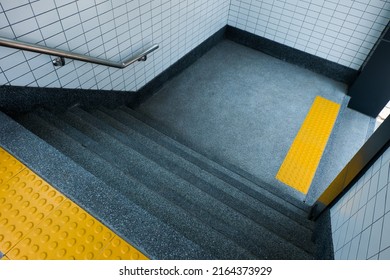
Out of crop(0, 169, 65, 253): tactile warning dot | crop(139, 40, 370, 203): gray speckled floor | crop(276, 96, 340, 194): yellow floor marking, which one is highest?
crop(0, 169, 65, 253): tactile warning dot

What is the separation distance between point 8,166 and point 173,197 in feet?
4.53

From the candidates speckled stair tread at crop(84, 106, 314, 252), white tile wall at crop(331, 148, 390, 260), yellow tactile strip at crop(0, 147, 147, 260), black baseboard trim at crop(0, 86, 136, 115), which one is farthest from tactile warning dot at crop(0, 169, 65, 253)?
white tile wall at crop(331, 148, 390, 260)

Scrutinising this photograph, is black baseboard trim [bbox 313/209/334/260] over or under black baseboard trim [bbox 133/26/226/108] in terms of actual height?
over

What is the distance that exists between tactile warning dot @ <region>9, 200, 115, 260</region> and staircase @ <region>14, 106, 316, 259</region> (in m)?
0.12

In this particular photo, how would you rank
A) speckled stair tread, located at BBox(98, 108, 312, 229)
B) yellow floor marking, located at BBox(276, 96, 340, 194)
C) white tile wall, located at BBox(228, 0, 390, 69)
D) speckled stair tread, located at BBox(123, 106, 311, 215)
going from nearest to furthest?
1. speckled stair tread, located at BBox(98, 108, 312, 229)
2. speckled stair tread, located at BBox(123, 106, 311, 215)
3. yellow floor marking, located at BBox(276, 96, 340, 194)
4. white tile wall, located at BBox(228, 0, 390, 69)

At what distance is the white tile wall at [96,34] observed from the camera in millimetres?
2449

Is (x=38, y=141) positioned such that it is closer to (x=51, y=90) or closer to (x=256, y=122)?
(x=51, y=90)

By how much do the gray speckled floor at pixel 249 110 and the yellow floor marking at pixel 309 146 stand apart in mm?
99

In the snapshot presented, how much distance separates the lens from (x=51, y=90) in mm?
2980

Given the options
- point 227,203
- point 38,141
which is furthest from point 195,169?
point 38,141

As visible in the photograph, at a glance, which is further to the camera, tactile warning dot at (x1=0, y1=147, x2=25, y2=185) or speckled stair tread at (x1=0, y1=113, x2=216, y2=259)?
tactile warning dot at (x1=0, y1=147, x2=25, y2=185)

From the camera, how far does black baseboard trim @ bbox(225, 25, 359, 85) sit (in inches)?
216

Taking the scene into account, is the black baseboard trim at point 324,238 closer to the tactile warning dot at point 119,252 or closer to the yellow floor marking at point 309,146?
the yellow floor marking at point 309,146

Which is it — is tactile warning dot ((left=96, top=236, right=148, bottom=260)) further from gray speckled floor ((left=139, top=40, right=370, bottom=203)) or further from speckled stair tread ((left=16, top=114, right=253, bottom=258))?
gray speckled floor ((left=139, top=40, right=370, bottom=203))
